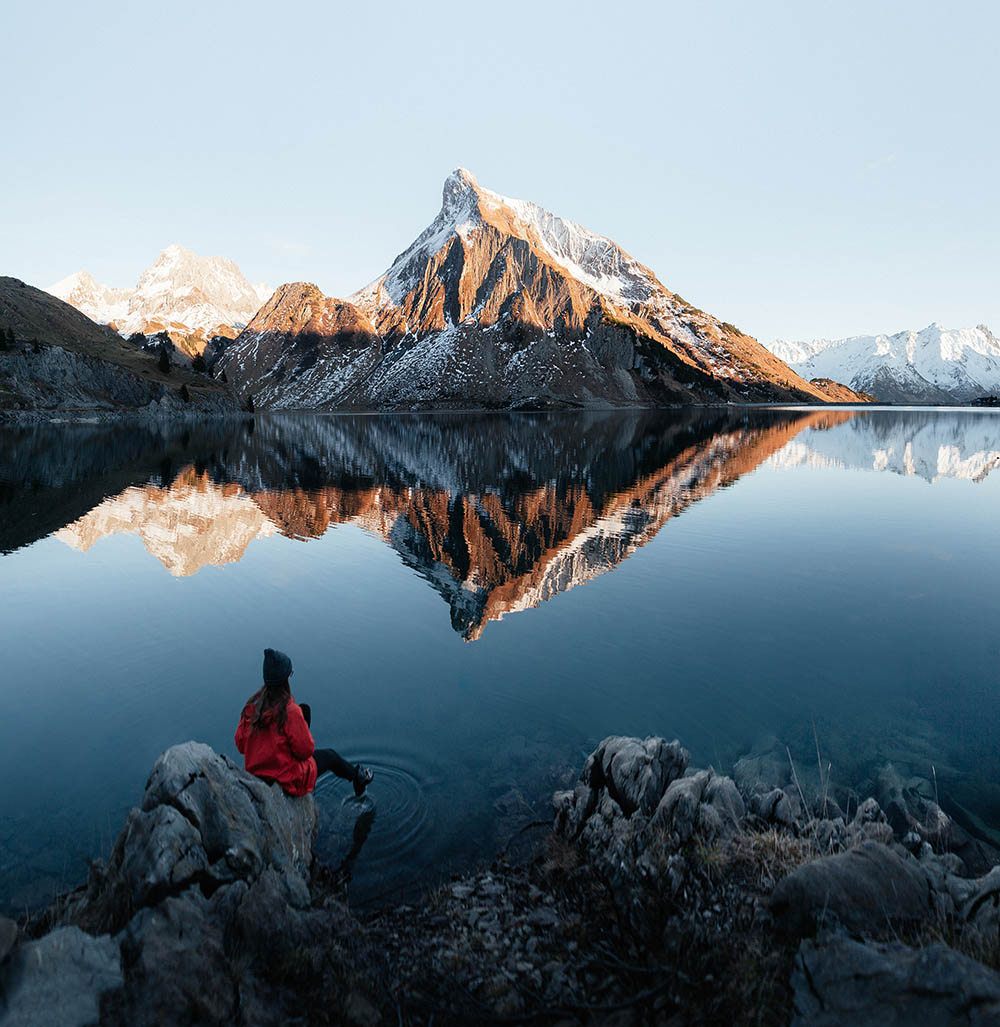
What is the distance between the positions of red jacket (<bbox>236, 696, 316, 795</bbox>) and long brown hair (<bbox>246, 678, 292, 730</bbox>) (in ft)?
0.12

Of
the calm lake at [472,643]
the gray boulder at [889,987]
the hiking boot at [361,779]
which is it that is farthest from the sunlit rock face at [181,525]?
the gray boulder at [889,987]

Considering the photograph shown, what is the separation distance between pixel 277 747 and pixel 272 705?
2.37ft

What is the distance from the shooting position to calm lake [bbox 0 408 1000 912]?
12.6 m

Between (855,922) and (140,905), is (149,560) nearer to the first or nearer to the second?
(140,905)

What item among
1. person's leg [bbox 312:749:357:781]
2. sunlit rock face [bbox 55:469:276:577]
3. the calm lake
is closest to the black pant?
person's leg [bbox 312:749:357:781]

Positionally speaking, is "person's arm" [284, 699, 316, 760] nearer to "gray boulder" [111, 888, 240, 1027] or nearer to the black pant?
the black pant

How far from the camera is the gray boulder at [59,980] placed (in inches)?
222

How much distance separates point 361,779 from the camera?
1242cm

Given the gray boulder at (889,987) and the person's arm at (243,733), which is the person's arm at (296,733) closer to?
the person's arm at (243,733)

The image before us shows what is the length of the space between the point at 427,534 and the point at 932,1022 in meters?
31.8

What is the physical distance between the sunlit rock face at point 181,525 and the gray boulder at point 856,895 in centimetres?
2718

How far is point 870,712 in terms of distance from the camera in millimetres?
15922

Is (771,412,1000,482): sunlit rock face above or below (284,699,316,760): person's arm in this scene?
above

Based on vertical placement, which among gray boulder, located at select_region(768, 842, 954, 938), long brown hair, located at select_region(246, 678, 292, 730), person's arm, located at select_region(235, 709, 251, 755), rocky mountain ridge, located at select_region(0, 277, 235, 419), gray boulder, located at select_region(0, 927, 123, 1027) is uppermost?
rocky mountain ridge, located at select_region(0, 277, 235, 419)
